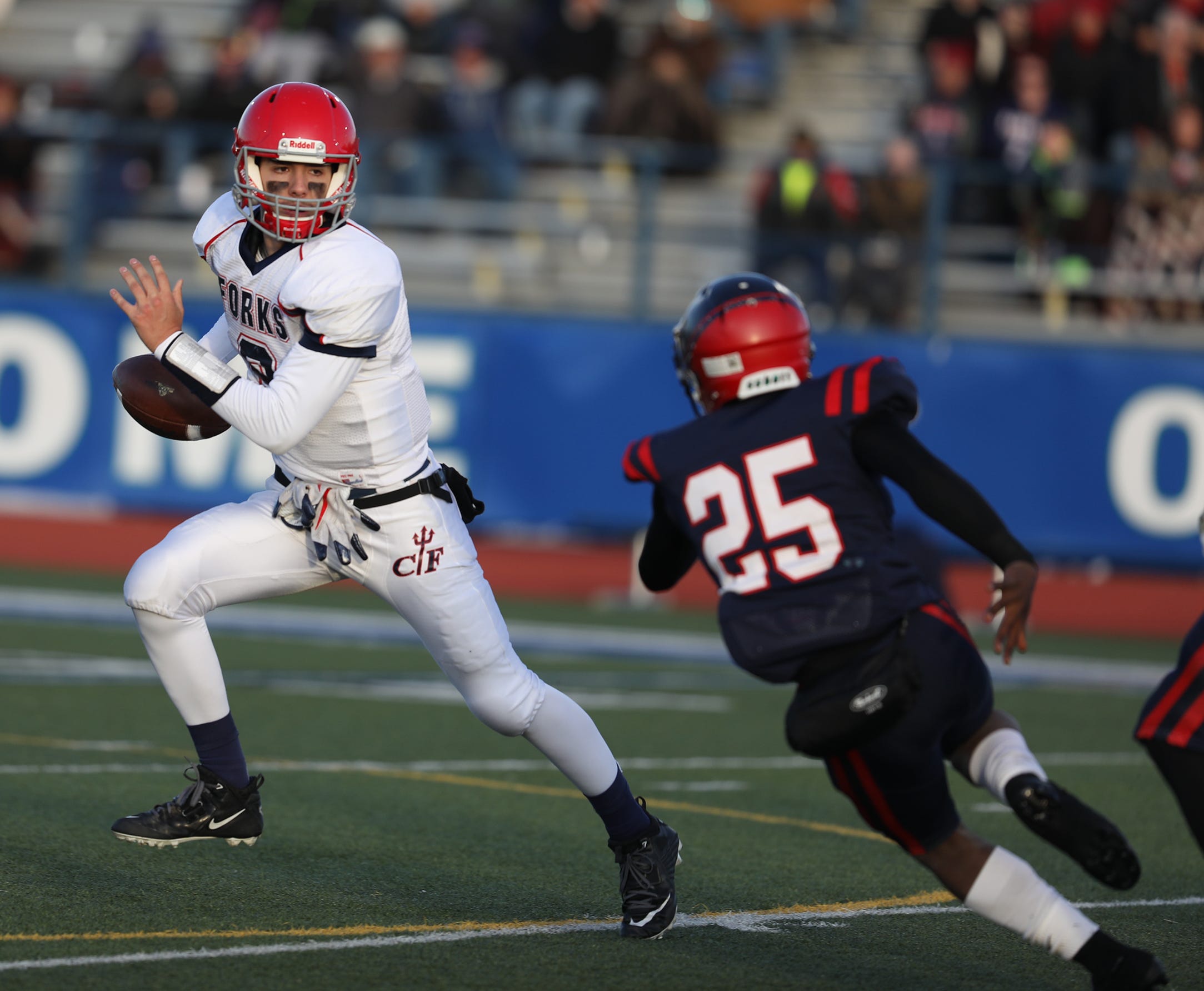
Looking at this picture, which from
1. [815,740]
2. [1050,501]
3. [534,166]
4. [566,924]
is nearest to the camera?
[815,740]

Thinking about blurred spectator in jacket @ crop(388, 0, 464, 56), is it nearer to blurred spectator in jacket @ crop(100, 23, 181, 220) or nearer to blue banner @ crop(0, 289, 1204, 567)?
blurred spectator in jacket @ crop(100, 23, 181, 220)

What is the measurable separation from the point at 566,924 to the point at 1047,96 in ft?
32.1

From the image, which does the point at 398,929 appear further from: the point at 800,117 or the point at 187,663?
the point at 800,117

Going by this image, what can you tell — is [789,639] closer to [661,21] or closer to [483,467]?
[483,467]

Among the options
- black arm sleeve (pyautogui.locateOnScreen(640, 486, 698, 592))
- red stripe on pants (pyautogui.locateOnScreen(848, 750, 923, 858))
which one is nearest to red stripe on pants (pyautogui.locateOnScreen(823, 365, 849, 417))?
black arm sleeve (pyautogui.locateOnScreen(640, 486, 698, 592))

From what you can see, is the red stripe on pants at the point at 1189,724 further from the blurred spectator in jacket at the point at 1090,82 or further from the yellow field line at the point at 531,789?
the blurred spectator in jacket at the point at 1090,82

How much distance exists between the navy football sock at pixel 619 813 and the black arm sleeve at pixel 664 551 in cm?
69

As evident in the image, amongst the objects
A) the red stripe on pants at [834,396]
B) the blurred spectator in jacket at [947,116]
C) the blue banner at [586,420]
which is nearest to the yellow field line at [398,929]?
the red stripe on pants at [834,396]

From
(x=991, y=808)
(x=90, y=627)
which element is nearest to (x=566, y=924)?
(x=991, y=808)

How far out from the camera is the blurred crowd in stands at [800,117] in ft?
39.5

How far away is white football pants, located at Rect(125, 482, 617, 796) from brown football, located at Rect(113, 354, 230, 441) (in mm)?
263

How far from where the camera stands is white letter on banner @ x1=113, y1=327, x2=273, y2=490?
12.0 meters

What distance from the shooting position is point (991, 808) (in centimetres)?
638

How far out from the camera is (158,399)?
4.66 metres
